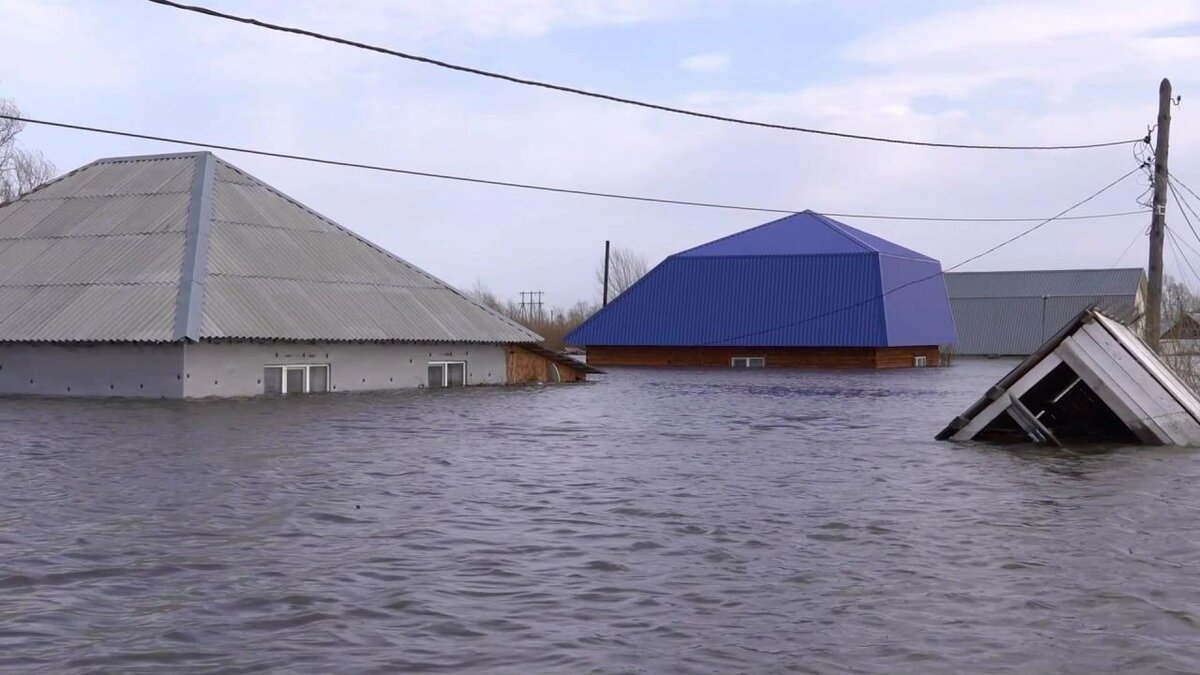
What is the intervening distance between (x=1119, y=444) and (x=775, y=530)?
11.9 metres

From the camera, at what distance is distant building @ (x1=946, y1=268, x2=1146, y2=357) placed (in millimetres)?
85438

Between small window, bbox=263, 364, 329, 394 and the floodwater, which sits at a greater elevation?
small window, bbox=263, 364, 329, 394

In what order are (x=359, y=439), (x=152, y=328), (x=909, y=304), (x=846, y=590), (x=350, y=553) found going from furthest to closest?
(x=909, y=304) < (x=152, y=328) < (x=359, y=439) < (x=350, y=553) < (x=846, y=590)

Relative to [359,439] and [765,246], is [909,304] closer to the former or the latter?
[765,246]

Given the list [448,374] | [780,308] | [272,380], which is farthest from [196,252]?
[780,308]

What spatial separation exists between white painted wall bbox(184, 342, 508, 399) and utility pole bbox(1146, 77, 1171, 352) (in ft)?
65.6

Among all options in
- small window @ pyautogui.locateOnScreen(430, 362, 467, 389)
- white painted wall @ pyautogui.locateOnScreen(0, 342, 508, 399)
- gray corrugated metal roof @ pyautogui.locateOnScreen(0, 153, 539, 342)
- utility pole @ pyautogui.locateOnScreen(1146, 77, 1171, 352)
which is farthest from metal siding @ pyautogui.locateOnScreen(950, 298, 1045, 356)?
white painted wall @ pyautogui.locateOnScreen(0, 342, 508, 399)

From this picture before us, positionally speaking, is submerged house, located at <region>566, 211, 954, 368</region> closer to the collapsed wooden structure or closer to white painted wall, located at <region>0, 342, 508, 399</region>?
white painted wall, located at <region>0, 342, 508, 399</region>

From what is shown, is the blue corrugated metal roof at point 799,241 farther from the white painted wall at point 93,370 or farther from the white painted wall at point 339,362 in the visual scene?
the white painted wall at point 93,370

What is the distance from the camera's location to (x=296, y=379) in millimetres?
32062

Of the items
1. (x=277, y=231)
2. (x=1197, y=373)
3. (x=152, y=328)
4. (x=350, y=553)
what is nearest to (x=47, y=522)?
(x=350, y=553)

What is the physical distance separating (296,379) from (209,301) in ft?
10.8

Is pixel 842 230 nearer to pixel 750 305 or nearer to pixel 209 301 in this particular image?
pixel 750 305

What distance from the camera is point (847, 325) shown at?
58875 mm
